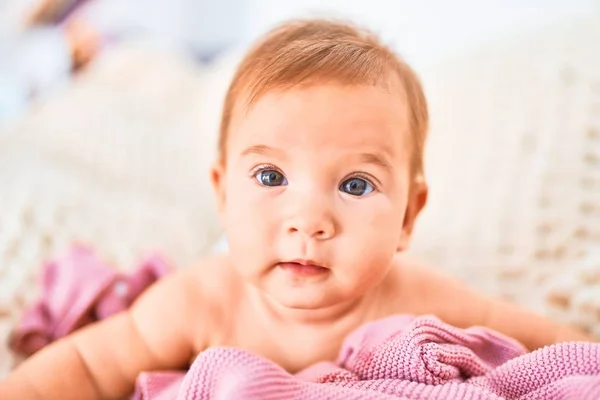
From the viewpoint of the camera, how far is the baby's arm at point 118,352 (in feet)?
2.72

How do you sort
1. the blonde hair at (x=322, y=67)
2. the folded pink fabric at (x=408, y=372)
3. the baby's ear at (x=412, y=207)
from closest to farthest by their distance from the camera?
the folded pink fabric at (x=408, y=372)
the blonde hair at (x=322, y=67)
the baby's ear at (x=412, y=207)

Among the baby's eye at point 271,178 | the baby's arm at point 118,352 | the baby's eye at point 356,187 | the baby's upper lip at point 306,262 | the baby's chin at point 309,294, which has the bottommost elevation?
the baby's arm at point 118,352

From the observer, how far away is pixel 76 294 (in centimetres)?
103

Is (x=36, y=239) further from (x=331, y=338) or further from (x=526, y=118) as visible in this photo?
(x=526, y=118)

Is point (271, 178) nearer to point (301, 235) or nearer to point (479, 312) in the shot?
point (301, 235)

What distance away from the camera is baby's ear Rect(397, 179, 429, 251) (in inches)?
34.2

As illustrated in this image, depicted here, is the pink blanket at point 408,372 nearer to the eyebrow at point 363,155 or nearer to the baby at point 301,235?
the baby at point 301,235

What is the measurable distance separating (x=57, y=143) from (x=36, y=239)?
543mm

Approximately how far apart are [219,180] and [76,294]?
0.31 m

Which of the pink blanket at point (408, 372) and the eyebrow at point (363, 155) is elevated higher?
the eyebrow at point (363, 155)

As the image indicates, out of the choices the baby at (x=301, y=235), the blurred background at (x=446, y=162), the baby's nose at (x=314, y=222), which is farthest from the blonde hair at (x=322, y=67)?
the blurred background at (x=446, y=162)

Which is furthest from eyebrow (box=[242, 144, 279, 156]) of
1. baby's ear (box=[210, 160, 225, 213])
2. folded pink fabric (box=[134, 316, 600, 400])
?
folded pink fabric (box=[134, 316, 600, 400])

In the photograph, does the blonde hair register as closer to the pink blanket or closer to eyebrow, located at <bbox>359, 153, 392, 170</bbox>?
eyebrow, located at <bbox>359, 153, 392, 170</bbox>

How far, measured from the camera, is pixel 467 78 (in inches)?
57.2
